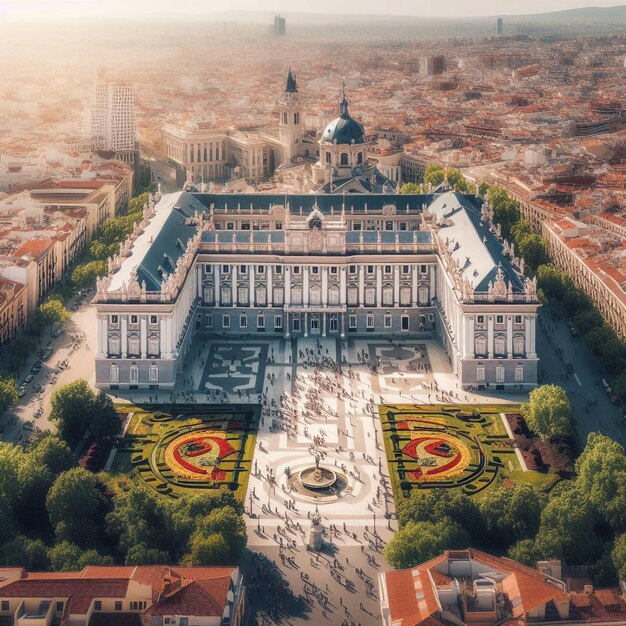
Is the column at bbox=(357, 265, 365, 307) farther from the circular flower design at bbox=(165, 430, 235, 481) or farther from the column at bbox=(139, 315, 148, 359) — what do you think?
the circular flower design at bbox=(165, 430, 235, 481)

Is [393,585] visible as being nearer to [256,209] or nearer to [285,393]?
[285,393]

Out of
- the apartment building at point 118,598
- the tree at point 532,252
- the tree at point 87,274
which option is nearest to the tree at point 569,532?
the apartment building at point 118,598

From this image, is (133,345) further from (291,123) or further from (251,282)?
(291,123)

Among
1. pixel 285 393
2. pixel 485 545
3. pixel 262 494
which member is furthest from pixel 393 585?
pixel 285 393

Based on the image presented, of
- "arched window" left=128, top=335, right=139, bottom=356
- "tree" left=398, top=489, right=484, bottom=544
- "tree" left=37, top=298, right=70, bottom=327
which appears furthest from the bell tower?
"tree" left=398, top=489, right=484, bottom=544

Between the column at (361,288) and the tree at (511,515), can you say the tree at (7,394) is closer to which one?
the column at (361,288)


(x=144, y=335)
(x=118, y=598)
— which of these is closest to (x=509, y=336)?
(x=144, y=335)
